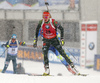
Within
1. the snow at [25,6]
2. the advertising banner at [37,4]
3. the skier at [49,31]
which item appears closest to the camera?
the skier at [49,31]

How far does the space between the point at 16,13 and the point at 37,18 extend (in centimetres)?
234

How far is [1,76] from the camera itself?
8.38m

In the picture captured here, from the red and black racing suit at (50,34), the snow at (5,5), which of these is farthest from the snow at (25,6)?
the red and black racing suit at (50,34)

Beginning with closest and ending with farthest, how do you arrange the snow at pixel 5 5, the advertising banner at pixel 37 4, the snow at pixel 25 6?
the advertising banner at pixel 37 4 → the snow at pixel 25 6 → the snow at pixel 5 5

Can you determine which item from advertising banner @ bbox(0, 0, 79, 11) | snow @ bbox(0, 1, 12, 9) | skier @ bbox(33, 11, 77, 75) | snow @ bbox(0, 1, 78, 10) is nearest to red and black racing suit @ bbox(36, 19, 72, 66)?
skier @ bbox(33, 11, 77, 75)

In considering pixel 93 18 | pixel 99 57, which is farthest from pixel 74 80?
pixel 93 18

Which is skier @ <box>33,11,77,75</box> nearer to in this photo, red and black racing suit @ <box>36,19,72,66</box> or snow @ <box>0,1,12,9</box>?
red and black racing suit @ <box>36,19,72,66</box>

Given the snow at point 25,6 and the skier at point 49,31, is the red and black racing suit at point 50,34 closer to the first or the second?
the skier at point 49,31

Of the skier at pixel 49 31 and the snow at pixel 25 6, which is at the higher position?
the snow at pixel 25 6

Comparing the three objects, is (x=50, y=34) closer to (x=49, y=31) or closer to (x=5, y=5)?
(x=49, y=31)

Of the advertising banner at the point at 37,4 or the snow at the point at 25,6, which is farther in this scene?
the snow at the point at 25,6

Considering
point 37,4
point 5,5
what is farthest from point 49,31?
point 5,5

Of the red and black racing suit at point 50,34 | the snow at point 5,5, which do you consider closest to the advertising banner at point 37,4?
the snow at point 5,5

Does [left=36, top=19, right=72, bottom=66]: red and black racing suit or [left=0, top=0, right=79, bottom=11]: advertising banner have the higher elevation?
[left=0, top=0, right=79, bottom=11]: advertising banner
